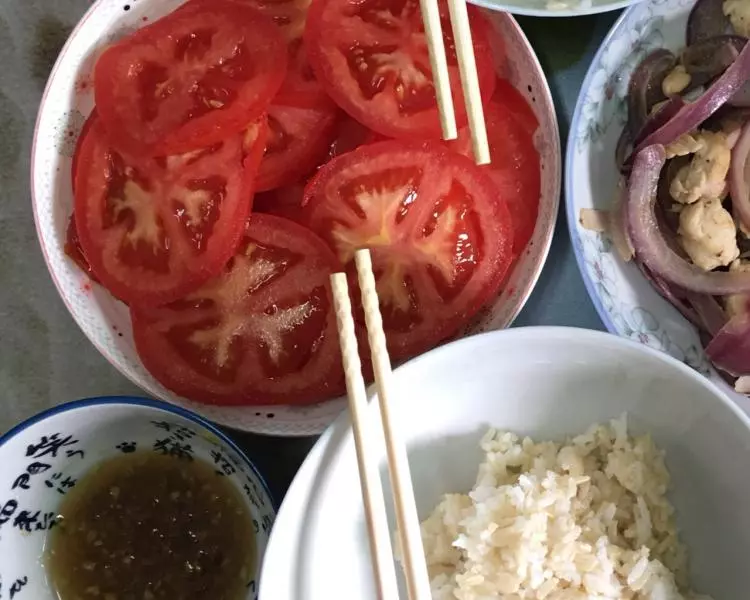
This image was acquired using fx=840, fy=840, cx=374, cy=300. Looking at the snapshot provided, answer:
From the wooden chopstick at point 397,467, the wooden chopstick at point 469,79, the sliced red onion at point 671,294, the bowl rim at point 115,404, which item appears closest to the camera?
the wooden chopstick at point 397,467

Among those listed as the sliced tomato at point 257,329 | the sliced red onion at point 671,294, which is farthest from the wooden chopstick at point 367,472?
the sliced red onion at point 671,294

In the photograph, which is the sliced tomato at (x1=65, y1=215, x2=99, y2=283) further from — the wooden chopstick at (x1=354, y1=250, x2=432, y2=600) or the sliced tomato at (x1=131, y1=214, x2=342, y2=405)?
the wooden chopstick at (x1=354, y1=250, x2=432, y2=600)

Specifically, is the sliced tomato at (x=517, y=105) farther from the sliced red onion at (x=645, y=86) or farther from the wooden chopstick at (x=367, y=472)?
the wooden chopstick at (x=367, y=472)

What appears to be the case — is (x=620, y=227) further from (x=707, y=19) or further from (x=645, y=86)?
(x=707, y=19)

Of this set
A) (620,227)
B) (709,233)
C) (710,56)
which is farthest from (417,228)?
(710,56)

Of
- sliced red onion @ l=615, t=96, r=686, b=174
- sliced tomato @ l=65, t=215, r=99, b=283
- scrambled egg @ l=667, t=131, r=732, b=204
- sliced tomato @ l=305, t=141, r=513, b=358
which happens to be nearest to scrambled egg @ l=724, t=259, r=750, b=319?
scrambled egg @ l=667, t=131, r=732, b=204

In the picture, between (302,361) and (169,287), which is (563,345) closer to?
(302,361)
